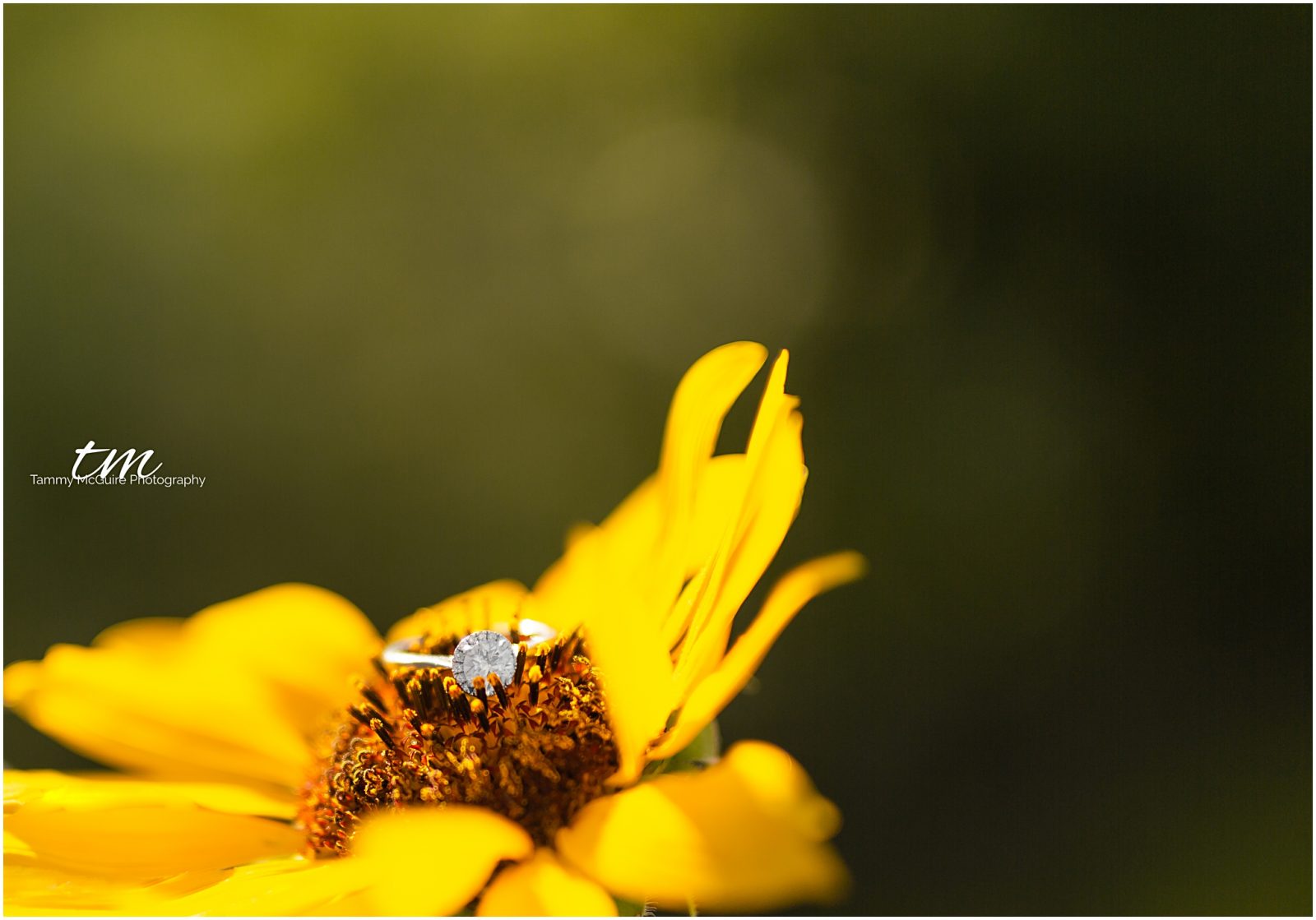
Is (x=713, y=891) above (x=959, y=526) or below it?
below

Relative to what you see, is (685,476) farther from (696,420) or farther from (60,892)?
(60,892)

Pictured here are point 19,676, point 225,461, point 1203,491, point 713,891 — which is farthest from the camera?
point 1203,491

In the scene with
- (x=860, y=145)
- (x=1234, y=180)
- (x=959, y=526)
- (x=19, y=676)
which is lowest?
(x=19, y=676)

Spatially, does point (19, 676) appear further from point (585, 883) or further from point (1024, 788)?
point (1024, 788)

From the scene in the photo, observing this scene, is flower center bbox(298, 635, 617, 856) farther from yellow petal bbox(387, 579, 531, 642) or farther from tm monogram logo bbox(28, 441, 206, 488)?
tm monogram logo bbox(28, 441, 206, 488)

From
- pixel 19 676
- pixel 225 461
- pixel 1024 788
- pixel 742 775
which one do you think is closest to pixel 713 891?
pixel 742 775

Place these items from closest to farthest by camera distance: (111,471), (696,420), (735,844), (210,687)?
(735,844) < (696,420) < (210,687) < (111,471)

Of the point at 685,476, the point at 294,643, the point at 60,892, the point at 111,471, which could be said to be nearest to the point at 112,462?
the point at 111,471

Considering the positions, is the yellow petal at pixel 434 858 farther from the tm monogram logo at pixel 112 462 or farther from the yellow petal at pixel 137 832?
the tm monogram logo at pixel 112 462
